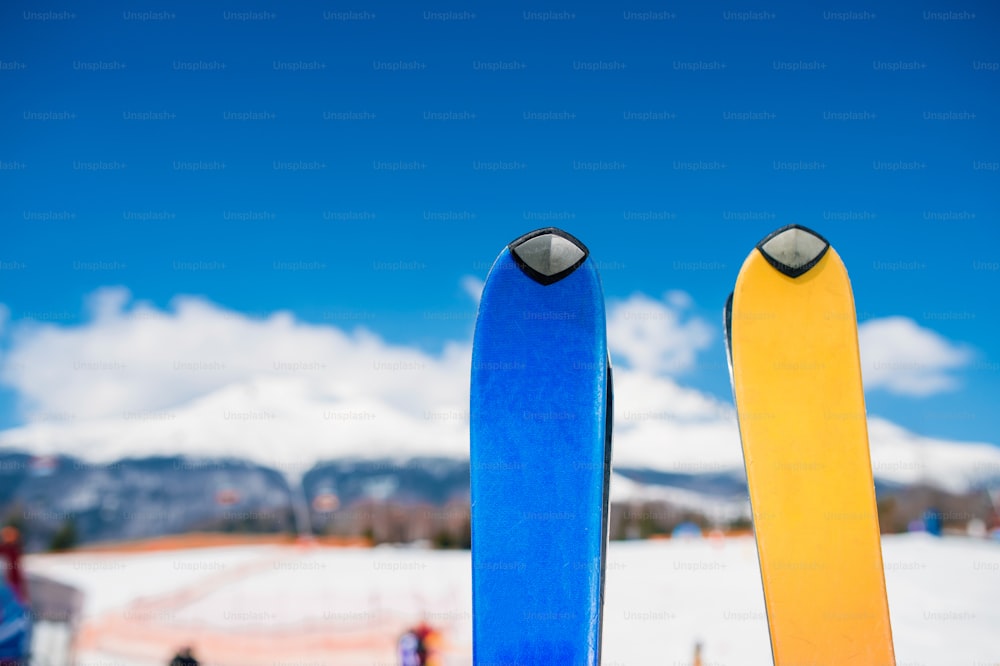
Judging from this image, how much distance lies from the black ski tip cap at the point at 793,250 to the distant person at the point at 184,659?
462cm

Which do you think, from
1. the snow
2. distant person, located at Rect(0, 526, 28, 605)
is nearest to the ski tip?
the snow

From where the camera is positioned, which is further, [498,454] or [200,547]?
[200,547]

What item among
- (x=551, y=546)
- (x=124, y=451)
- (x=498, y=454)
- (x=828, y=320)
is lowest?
(x=551, y=546)

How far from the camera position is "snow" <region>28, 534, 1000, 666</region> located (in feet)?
24.1

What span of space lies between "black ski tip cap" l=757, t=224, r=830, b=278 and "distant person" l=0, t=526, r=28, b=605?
7103 mm

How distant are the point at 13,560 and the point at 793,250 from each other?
24.9ft

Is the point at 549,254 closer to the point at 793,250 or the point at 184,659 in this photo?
the point at 793,250

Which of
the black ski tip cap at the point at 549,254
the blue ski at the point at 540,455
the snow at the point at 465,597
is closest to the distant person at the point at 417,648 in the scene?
the snow at the point at 465,597

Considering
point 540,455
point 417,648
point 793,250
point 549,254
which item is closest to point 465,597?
point 417,648

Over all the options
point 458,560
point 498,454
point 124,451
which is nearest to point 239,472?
point 124,451

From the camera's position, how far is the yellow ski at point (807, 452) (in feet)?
12.0

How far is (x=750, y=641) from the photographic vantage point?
25.5ft

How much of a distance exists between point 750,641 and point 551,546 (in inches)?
224

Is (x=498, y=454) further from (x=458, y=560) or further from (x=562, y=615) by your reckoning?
(x=458, y=560)
